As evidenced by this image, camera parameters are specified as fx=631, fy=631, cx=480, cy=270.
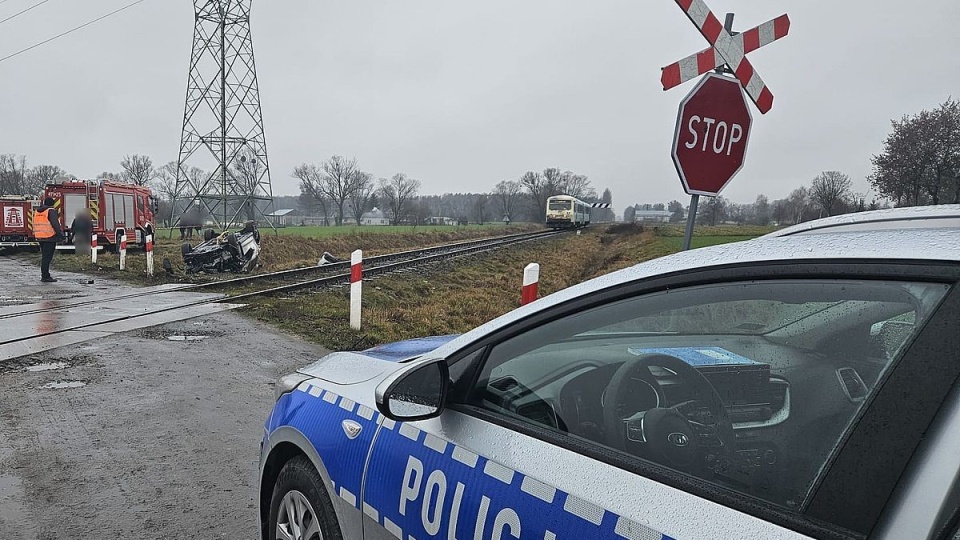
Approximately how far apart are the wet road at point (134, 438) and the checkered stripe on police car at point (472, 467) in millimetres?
1353

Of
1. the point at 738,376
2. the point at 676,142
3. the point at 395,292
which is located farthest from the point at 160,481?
the point at 395,292

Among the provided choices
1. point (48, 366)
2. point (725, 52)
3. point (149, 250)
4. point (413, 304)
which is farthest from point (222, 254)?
point (725, 52)

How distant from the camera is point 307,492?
2.36 m

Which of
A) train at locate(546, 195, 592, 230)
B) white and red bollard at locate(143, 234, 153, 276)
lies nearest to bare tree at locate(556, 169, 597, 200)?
train at locate(546, 195, 592, 230)

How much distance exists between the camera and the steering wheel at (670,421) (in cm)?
143

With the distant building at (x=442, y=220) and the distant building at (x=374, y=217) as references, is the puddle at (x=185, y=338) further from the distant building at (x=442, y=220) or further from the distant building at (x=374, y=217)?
the distant building at (x=374, y=217)

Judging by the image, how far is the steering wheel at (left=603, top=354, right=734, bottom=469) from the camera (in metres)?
1.43

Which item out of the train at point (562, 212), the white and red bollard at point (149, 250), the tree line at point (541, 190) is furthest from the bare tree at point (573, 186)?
the white and red bollard at point (149, 250)

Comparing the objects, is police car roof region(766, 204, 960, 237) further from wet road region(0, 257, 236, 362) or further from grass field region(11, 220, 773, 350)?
wet road region(0, 257, 236, 362)

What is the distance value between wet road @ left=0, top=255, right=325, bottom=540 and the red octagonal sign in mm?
3649

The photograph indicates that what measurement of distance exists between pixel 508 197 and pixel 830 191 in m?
83.5

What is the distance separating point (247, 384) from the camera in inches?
225

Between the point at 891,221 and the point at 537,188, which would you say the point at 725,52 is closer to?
the point at 891,221

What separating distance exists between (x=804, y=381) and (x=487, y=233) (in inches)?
1987
